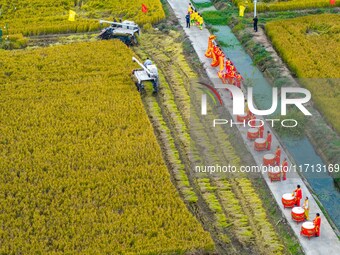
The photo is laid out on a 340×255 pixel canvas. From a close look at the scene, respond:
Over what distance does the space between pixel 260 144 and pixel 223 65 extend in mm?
7490

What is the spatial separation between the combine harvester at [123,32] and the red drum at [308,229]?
18.7 m

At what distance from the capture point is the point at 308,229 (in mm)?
20781

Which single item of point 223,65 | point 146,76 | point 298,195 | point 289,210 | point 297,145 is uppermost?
point 146,76

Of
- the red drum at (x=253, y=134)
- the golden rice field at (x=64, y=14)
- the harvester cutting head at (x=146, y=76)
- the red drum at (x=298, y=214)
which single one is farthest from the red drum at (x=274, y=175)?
the golden rice field at (x=64, y=14)

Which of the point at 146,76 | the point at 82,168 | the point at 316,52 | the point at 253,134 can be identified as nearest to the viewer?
the point at 82,168

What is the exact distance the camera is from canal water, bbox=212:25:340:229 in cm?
2338

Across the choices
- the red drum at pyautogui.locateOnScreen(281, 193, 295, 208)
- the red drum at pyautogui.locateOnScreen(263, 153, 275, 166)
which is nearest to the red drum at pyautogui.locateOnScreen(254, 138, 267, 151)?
the red drum at pyautogui.locateOnScreen(263, 153, 275, 166)

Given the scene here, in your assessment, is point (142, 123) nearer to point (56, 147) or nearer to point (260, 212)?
point (56, 147)

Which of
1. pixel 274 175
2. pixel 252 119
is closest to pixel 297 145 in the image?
pixel 252 119

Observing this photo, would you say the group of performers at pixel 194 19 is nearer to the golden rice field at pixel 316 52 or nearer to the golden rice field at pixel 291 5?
the golden rice field at pixel 291 5

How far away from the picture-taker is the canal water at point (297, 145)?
23375 mm

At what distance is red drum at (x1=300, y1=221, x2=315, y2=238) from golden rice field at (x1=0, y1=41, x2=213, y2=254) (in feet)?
9.31

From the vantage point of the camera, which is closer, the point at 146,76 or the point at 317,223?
the point at 317,223

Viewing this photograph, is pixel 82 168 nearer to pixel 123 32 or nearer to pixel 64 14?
pixel 123 32
